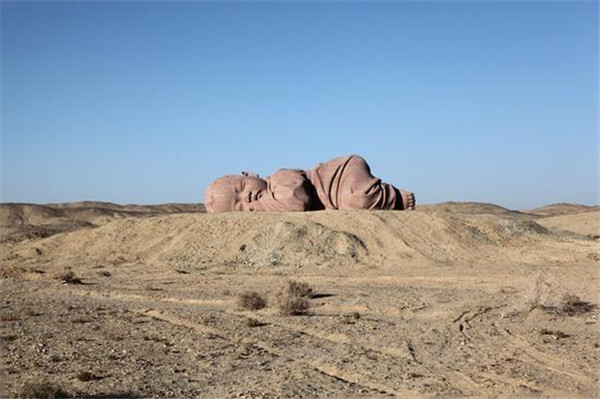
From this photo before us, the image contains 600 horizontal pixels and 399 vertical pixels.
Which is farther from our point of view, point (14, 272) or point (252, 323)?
point (14, 272)

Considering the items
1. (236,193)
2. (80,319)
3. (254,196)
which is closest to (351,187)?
(254,196)

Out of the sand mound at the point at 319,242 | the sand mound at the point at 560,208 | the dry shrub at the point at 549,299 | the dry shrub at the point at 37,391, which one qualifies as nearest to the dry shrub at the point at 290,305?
the dry shrub at the point at 549,299

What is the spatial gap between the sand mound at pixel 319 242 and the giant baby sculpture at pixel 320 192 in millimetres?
1075

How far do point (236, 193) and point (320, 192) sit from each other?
4.11 metres

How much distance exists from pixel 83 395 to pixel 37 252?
23.3 m

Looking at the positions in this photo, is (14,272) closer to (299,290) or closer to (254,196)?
(254,196)

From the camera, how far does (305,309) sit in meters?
14.5

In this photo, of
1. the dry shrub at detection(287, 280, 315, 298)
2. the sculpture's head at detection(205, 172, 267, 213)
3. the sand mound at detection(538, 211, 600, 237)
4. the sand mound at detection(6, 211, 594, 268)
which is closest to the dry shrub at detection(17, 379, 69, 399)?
the dry shrub at detection(287, 280, 315, 298)

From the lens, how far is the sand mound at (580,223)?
1437 inches

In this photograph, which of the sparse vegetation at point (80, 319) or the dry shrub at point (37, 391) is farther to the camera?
the sparse vegetation at point (80, 319)

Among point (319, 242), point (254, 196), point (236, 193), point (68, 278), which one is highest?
point (236, 193)

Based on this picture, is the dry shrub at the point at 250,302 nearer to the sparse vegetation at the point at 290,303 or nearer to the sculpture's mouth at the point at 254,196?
the sparse vegetation at the point at 290,303

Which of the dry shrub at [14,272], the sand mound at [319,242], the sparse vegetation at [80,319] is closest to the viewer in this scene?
the sparse vegetation at [80,319]

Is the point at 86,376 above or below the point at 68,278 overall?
below
